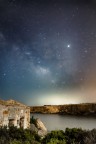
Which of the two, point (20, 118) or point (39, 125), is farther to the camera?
point (39, 125)

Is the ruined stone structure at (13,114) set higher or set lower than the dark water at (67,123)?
higher

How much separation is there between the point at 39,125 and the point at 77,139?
21.5 m

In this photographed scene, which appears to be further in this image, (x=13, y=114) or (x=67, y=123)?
(x=67, y=123)

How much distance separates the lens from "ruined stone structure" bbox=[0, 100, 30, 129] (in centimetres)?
2164

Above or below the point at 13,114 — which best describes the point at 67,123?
below

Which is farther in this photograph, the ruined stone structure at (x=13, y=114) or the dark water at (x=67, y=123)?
the dark water at (x=67, y=123)

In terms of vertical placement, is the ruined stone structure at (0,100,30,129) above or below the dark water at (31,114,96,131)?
above

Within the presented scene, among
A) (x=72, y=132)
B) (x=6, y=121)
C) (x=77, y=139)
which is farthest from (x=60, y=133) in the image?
(x=6, y=121)

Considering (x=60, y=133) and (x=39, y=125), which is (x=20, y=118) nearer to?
(x=39, y=125)

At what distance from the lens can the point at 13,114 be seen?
2362 cm

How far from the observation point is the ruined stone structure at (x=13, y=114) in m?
21.6

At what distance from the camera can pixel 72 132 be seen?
14492 mm

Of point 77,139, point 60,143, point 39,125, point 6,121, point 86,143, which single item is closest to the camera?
point 86,143

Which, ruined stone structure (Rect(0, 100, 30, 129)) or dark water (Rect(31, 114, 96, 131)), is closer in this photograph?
ruined stone structure (Rect(0, 100, 30, 129))
